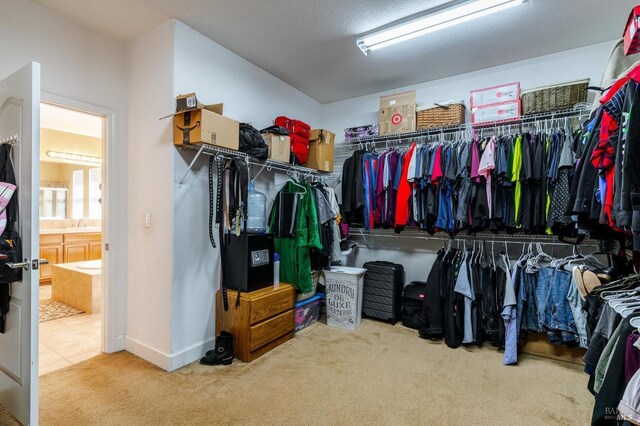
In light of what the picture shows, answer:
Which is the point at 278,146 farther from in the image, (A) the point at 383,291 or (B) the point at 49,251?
(B) the point at 49,251

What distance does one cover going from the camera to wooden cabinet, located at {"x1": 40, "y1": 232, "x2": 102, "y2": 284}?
17.0ft

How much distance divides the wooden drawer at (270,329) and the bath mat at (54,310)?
9.01 ft

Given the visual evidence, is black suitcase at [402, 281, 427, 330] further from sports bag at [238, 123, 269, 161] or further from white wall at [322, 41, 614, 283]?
sports bag at [238, 123, 269, 161]

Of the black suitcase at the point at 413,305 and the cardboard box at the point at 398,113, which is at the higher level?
the cardboard box at the point at 398,113

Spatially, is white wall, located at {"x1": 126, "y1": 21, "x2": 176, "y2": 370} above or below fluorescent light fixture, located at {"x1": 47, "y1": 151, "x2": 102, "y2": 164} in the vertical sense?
below

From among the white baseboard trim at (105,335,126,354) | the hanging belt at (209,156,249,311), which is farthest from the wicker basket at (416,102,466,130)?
the white baseboard trim at (105,335,126,354)

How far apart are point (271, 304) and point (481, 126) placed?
9.02 ft

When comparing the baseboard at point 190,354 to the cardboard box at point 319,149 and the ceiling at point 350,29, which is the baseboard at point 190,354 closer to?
the cardboard box at point 319,149

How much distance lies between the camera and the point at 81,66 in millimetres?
2582

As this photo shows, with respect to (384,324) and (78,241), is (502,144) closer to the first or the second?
(384,324)

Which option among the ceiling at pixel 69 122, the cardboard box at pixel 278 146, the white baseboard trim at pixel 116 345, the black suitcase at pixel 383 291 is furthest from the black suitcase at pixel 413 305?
the ceiling at pixel 69 122

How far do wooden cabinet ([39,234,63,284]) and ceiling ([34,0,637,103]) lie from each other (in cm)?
410

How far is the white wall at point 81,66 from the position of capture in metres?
2.24

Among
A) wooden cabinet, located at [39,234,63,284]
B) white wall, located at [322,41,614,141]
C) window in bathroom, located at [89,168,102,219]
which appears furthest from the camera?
window in bathroom, located at [89,168,102,219]
